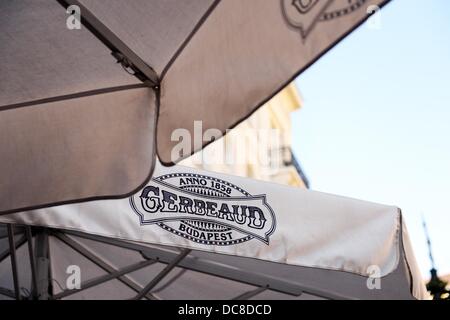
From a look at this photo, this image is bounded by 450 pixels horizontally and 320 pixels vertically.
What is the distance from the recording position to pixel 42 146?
3.28 meters

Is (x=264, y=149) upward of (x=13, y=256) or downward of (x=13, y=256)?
upward

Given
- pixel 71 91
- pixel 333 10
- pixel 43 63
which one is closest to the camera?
pixel 333 10

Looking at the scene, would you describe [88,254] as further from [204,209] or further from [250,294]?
[250,294]

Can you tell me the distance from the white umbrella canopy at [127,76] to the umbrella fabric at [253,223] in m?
1.15

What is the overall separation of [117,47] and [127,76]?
1.34 feet

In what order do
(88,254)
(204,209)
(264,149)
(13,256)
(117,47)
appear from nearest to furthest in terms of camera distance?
1. (117,47)
2. (13,256)
3. (204,209)
4. (88,254)
5. (264,149)

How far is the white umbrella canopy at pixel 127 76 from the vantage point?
2.21 metres

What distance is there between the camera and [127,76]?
2979 millimetres

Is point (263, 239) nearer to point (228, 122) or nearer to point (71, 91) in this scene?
point (71, 91)

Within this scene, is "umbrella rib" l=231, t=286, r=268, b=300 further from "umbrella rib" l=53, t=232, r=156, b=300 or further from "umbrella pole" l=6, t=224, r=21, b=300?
"umbrella pole" l=6, t=224, r=21, b=300

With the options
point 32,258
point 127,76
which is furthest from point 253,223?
point 127,76

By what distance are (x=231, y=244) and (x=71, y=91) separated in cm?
192
